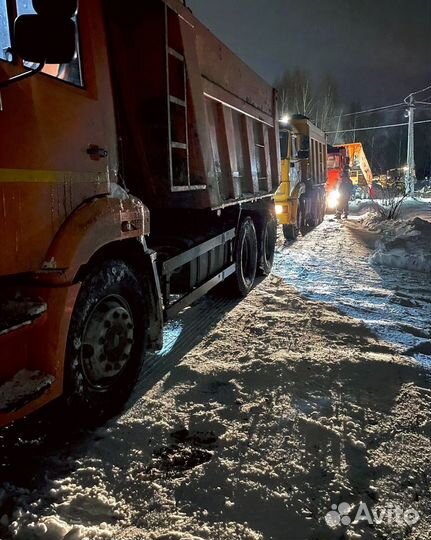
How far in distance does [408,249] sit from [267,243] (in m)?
3.43

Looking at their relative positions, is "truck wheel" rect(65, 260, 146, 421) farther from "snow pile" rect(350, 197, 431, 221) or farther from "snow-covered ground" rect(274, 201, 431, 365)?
"snow pile" rect(350, 197, 431, 221)

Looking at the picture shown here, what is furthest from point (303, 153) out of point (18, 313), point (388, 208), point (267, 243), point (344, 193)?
point (18, 313)

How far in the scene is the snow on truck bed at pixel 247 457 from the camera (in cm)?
221

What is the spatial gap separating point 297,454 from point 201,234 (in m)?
2.91

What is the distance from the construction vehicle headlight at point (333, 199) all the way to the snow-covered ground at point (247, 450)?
14612mm

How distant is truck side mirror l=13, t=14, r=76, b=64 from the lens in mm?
2008

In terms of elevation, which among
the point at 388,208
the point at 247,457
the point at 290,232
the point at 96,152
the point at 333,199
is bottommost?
the point at 247,457

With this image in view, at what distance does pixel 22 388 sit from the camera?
234 cm

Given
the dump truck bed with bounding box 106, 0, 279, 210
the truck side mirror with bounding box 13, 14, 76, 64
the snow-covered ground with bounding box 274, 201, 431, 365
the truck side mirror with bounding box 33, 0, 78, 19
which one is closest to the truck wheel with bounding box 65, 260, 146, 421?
the dump truck bed with bounding box 106, 0, 279, 210

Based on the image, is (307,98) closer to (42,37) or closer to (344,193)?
(344,193)

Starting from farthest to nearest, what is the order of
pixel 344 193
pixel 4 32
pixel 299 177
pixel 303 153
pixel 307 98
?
pixel 307 98, pixel 344 193, pixel 299 177, pixel 303 153, pixel 4 32

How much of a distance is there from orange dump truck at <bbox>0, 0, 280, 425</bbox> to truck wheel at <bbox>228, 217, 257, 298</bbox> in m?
1.10

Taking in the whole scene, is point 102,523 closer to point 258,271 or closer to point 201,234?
point 201,234

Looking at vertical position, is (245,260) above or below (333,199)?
below
